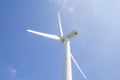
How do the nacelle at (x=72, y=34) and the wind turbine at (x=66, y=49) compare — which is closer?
the wind turbine at (x=66, y=49)

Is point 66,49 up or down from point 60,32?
down

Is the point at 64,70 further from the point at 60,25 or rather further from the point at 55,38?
the point at 60,25

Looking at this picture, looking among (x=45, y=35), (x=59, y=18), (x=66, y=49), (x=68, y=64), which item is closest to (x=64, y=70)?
(x=68, y=64)

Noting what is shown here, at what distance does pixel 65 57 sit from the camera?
32250 mm

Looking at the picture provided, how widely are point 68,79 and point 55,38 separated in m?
12.7

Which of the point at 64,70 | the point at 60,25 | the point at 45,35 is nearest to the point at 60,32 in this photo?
the point at 60,25

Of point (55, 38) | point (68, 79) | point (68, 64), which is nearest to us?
point (68, 79)

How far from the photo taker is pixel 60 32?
41.0m

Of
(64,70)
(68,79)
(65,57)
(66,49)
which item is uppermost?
(66,49)

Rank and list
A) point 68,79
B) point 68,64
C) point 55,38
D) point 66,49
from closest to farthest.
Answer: point 68,79 → point 68,64 → point 66,49 → point 55,38

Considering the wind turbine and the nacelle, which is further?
the nacelle

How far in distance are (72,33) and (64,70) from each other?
38.1 ft

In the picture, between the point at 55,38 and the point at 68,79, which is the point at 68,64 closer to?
the point at 68,79

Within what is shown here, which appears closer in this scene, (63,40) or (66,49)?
(66,49)
